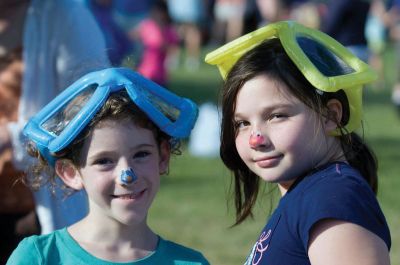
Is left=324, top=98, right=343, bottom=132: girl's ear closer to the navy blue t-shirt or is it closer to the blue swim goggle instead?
the navy blue t-shirt

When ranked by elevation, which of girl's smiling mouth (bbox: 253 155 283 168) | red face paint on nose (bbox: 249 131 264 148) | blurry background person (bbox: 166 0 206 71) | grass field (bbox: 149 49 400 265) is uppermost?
red face paint on nose (bbox: 249 131 264 148)

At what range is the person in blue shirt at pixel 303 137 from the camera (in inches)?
104

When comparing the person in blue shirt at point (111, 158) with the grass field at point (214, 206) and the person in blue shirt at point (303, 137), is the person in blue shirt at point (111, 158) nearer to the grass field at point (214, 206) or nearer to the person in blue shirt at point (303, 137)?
the person in blue shirt at point (303, 137)

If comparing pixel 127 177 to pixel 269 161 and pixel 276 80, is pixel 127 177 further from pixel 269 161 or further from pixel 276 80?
pixel 276 80

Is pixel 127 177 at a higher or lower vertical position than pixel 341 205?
higher

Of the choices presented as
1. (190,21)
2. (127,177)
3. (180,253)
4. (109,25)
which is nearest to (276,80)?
(127,177)

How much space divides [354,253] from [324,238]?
9cm

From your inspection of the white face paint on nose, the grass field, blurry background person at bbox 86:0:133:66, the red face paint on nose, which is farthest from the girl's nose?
blurry background person at bbox 86:0:133:66

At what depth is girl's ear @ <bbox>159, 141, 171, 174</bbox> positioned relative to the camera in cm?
316

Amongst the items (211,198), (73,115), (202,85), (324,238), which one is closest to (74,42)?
(73,115)

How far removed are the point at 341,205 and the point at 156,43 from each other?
36.0 feet

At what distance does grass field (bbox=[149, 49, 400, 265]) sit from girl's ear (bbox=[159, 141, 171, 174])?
57.9 inches

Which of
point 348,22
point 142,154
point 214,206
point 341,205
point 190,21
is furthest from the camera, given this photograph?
point 190,21

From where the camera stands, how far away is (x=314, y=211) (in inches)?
106
